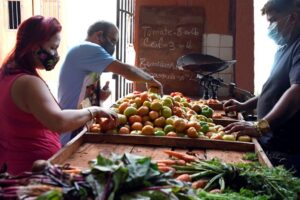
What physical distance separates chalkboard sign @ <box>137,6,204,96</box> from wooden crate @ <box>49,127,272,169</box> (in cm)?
314

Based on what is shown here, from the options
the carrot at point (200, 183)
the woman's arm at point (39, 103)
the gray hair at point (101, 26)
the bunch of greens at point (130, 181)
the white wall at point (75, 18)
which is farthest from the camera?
the white wall at point (75, 18)

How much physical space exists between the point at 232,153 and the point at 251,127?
29cm

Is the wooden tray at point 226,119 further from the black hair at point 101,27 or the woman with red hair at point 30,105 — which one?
the woman with red hair at point 30,105

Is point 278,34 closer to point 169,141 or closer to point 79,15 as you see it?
point 169,141

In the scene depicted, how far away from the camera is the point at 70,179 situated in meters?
1.67

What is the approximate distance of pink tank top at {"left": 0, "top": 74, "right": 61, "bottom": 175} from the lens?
8.50ft

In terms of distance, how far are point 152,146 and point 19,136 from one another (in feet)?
3.11

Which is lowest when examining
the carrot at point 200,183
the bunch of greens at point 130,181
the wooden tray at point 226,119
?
the wooden tray at point 226,119

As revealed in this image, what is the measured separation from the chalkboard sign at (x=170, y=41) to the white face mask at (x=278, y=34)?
2680 millimetres

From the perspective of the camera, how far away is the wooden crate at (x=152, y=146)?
2.81 metres

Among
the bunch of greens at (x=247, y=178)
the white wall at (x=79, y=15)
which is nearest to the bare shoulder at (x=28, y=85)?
the bunch of greens at (x=247, y=178)

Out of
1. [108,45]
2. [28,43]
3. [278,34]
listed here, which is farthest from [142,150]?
[108,45]

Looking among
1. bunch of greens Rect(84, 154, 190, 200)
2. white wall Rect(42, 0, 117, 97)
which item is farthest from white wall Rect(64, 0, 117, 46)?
bunch of greens Rect(84, 154, 190, 200)

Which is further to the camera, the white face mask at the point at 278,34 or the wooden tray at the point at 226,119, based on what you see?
the wooden tray at the point at 226,119
